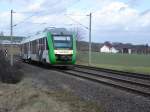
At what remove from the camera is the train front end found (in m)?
36.3

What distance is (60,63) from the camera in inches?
1459

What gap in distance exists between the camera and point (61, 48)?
120 feet

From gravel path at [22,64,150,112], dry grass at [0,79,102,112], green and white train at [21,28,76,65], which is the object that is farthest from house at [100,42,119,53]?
dry grass at [0,79,102,112]

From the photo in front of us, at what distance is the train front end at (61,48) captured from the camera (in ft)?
119

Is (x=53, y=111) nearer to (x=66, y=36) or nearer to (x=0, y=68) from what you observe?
(x=0, y=68)

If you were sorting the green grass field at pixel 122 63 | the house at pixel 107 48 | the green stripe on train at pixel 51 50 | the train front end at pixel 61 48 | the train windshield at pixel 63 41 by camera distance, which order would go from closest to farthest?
the green stripe on train at pixel 51 50
the train front end at pixel 61 48
the train windshield at pixel 63 41
the green grass field at pixel 122 63
the house at pixel 107 48

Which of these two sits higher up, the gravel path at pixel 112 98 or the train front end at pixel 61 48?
the train front end at pixel 61 48

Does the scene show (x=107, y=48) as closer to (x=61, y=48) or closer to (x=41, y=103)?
(x=61, y=48)

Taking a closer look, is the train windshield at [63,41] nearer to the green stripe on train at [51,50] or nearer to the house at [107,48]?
the green stripe on train at [51,50]

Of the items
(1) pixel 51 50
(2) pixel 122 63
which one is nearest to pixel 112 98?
(1) pixel 51 50

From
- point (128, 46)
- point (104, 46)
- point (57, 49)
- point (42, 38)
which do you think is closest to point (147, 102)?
point (57, 49)

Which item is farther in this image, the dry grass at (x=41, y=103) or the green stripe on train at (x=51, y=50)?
the green stripe on train at (x=51, y=50)

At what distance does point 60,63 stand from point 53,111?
921 inches

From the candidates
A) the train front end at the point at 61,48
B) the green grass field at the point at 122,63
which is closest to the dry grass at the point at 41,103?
the train front end at the point at 61,48
